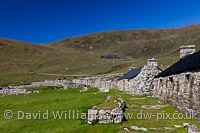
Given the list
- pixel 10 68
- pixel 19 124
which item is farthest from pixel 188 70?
pixel 10 68

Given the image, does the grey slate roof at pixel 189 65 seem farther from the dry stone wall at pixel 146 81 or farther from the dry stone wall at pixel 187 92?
the dry stone wall at pixel 146 81

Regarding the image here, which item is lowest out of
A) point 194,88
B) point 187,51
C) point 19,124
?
point 19,124

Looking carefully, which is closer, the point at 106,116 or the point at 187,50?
the point at 106,116

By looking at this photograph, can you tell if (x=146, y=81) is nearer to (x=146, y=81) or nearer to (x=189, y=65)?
(x=146, y=81)

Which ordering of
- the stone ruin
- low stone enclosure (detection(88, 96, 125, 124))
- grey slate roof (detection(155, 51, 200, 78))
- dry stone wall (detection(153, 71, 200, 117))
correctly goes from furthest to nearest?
the stone ruin, grey slate roof (detection(155, 51, 200, 78)), dry stone wall (detection(153, 71, 200, 117)), low stone enclosure (detection(88, 96, 125, 124))

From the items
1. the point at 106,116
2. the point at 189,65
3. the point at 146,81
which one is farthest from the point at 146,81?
the point at 106,116

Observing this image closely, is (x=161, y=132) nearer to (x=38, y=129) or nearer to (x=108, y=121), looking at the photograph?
(x=108, y=121)

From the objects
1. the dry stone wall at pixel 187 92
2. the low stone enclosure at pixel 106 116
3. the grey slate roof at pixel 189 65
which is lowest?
the low stone enclosure at pixel 106 116

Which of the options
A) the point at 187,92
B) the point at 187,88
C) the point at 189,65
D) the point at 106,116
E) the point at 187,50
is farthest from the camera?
the point at 187,50

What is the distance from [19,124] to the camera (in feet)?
46.1

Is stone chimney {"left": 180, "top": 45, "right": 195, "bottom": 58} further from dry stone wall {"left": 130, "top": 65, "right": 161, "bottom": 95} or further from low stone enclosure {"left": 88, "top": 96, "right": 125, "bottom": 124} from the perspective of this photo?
low stone enclosure {"left": 88, "top": 96, "right": 125, "bottom": 124}

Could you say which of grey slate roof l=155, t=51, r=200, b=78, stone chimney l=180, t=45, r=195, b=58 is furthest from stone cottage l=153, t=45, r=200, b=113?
stone chimney l=180, t=45, r=195, b=58

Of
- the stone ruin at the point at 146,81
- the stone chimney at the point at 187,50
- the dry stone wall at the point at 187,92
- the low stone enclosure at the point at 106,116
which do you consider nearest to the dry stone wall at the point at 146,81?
the stone ruin at the point at 146,81

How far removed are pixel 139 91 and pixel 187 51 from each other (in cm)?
1014
